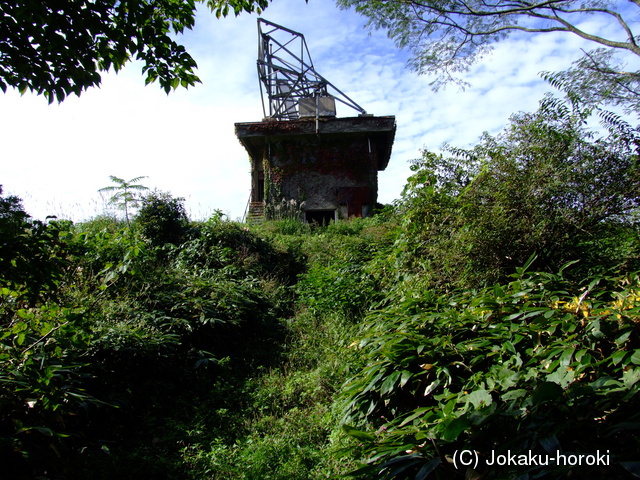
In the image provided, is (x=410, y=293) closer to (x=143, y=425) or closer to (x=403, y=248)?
(x=403, y=248)

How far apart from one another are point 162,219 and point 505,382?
28.1ft

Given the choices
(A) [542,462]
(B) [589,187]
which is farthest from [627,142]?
(A) [542,462]

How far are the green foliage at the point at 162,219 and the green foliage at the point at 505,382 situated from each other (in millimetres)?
6799

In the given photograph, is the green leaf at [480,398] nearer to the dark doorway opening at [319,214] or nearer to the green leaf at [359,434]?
the green leaf at [359,434]

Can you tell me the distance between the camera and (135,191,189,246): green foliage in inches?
371

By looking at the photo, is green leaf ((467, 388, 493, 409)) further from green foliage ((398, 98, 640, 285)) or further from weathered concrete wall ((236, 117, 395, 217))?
weathered concrete wall ((236, 117, 395, 217))

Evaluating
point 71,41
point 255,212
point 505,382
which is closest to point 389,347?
point 505,382

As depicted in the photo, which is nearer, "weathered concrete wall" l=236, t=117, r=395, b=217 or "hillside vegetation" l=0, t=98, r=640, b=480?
"hillside vegetation" l=0, t=98, r=640, b=480

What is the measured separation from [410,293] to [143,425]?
3.02 meters

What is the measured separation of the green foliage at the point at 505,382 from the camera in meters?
2.13

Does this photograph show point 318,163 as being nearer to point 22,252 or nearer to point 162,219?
point 162,219

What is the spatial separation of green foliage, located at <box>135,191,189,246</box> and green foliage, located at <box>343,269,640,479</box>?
6799 millimetres

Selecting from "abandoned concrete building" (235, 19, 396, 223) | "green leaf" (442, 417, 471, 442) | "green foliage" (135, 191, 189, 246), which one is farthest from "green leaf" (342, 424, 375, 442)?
"abandoned concrete building" (235, 19, 396, 223)

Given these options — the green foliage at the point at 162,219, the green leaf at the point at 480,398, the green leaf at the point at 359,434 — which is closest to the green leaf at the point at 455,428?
the green leaf at the point at 480,398
